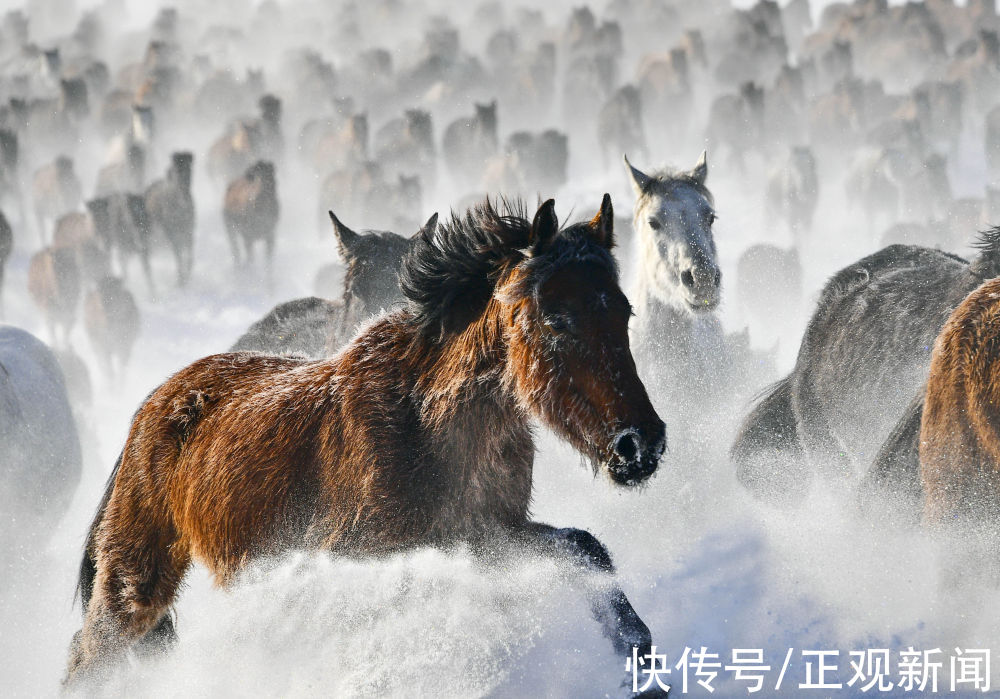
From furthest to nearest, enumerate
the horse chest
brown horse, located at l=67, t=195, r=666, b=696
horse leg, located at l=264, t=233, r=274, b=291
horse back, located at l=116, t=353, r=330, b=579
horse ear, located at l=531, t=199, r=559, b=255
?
horse leg, located at l=264, t=233, r=274, b=291
horse back, located at l=116, t=353, r=330, b=579
the horse chest
horse ear, located at l=531, t=199, r=559, b=255
brown horse, located at l=67, t=195, r=666, b=696

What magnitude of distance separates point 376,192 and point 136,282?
799cm

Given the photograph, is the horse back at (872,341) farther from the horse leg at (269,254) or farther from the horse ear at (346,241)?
the horse leg at (269,254)

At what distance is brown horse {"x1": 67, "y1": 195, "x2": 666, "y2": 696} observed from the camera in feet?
11.3

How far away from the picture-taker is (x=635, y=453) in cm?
324

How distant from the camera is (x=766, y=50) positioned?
49969mm

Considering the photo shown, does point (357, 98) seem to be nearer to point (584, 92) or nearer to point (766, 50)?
point (584, 92)

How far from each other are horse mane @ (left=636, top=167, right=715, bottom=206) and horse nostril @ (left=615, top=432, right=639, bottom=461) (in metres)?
4.57

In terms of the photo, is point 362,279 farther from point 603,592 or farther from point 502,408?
point 603,592

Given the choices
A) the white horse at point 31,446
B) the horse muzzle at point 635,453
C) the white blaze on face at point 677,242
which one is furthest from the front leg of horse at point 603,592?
the white horse at point 31,446

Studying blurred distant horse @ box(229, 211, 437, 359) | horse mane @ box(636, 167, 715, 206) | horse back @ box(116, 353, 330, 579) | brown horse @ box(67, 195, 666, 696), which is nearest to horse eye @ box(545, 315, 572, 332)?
brown horse @ box(67, 195, 666, 696)

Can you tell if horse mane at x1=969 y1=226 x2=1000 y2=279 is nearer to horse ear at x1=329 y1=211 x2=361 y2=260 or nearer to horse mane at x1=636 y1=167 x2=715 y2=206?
horse mane at x1=636 y1=167 x2=715 y2=206

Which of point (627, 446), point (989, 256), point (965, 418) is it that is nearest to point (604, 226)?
point (627, 446)

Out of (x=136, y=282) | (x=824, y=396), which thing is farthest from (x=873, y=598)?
(x=136, y=282)

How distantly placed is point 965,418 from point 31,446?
23.6ft
